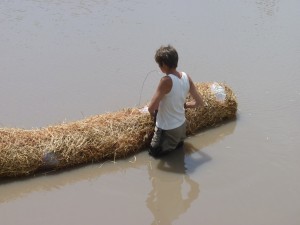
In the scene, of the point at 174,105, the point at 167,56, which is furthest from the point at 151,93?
the point at 167,56

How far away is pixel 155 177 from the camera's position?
16.4 ft

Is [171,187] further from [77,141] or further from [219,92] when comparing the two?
[219,92]

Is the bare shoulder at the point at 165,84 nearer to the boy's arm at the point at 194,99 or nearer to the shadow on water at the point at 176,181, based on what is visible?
the boy's arm at the point at 194,99

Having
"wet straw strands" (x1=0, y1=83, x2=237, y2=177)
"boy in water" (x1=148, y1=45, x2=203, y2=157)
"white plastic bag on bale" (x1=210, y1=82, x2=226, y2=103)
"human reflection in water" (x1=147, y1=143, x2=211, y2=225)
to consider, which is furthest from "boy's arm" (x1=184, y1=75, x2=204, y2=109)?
"white plastic bag on bale" (x1=210, y1=82, x2=226, y2=103)

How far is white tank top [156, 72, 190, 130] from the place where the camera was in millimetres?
5008

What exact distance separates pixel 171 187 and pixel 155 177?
23 cm

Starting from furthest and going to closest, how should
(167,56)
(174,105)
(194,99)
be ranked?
(194,99), (174,105), (167,56)

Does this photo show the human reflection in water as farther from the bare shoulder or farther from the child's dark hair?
the child's dark hair

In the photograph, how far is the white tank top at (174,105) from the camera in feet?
16.4

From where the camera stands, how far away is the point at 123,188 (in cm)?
480

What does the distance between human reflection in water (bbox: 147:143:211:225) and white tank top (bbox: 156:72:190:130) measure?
425 mm

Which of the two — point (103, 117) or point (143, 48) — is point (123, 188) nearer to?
point (103, 117)

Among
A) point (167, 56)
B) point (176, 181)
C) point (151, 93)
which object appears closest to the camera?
point (167, 56)

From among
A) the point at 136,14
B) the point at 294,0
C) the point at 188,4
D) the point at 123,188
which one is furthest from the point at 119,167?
the point at 294,0
